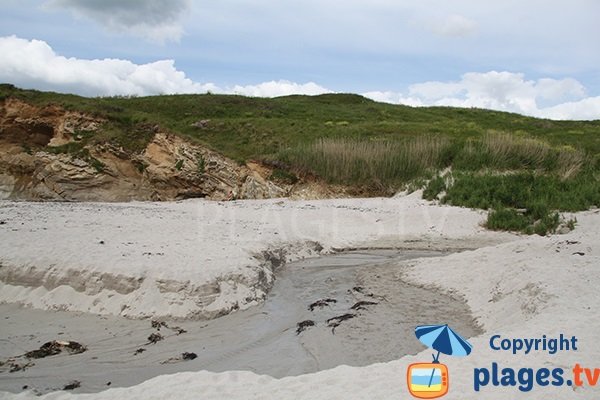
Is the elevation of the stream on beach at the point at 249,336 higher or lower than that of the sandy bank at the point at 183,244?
lower

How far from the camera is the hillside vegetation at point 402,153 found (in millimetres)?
18500

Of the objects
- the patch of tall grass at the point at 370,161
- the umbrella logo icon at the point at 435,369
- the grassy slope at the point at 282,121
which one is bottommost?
the umbrella logo icon at the point at 435,369

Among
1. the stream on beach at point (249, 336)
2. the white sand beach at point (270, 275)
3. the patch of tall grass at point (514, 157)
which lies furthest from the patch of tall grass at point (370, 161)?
the stream on beach at point (249, 336)

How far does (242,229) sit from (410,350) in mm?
8043

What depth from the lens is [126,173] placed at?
23.6 m

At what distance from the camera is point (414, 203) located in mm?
19016

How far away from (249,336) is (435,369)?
123 inches

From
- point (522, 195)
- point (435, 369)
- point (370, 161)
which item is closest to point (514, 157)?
→ point (522, 195)

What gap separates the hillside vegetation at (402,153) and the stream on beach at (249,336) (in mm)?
8524

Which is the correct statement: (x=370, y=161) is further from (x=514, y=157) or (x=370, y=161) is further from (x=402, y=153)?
(x=514, y=157)

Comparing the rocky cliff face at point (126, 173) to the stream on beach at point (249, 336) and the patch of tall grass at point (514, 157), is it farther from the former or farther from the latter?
the stream on beach at point (249, 336)

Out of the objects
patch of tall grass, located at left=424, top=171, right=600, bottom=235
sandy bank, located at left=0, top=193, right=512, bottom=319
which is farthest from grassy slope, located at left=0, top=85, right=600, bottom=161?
sandy bank, located at left=0, top=193, right=512, bottom=319

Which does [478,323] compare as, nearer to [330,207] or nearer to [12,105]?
[330,207]

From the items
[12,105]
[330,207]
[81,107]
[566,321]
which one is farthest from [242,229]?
[12,105]
